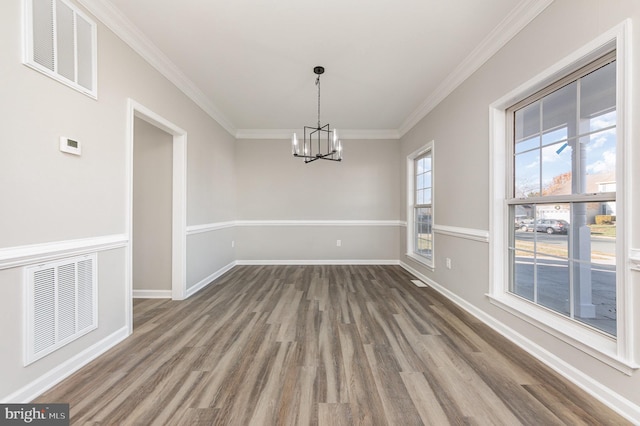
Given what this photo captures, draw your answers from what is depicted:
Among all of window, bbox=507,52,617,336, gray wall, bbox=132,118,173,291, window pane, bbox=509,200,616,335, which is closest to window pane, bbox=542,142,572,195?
window, bbox=507,52,617,336

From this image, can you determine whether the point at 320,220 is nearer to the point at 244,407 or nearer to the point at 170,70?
the point at 170,70

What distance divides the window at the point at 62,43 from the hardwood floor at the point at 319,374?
6.71 feet

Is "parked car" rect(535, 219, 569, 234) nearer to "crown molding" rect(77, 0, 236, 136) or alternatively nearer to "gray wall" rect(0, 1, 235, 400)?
"gray wall" rect(0, 1, 235, 400)

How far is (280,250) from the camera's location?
532cm

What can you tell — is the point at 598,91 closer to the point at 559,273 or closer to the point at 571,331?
the point at 559,273

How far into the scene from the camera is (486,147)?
256cm

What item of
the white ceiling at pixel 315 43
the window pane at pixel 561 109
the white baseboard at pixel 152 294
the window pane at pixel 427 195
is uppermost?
the white ceiling at pixel 315 43

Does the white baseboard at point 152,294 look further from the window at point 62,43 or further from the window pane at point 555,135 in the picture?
the window pane at point 555,135

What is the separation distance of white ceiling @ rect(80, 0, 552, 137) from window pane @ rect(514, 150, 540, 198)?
41.0 inches

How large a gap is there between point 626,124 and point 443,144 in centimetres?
207

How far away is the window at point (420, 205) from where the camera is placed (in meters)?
4.21

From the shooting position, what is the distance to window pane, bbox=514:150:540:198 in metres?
2.16

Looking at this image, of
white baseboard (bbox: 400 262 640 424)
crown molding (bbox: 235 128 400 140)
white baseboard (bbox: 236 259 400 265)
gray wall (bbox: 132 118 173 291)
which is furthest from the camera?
white baseboard (bbox: 236 259 400 265)

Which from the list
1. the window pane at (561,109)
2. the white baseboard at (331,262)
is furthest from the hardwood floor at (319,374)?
the white baseboard at (331,262)
